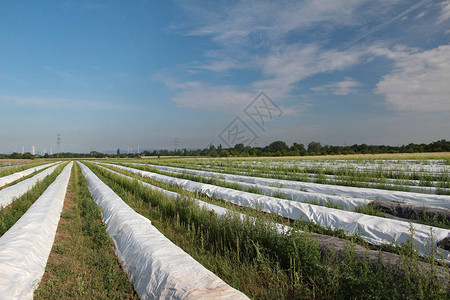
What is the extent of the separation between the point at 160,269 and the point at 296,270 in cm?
144

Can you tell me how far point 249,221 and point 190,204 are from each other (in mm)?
1651

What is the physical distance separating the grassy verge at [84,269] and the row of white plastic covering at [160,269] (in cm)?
14

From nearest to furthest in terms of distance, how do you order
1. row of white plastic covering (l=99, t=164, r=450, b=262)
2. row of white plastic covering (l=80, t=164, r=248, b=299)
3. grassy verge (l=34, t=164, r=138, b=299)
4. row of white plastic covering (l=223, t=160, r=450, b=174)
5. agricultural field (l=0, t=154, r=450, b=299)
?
1. row of white plastic covering (l=80, t=164, r=248, b=299)
2. agricultural field (l=0, t=154, r=450, b=299)
3. grassy verge (l=34, t=164, r=138, b=299)
4. row of white plastic covering (l=99, t=164, r=450, b=262)
5. row of white plastic covering (l=223, t=160, r=450, b=174)

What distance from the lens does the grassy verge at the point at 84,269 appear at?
2.41 m

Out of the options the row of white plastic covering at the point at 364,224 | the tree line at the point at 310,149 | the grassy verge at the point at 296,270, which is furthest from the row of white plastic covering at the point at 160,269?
the tree line at the point at 310,149

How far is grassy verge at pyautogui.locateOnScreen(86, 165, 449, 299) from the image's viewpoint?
187cm

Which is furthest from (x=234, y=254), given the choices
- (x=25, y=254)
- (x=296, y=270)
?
(x=25, y=254)

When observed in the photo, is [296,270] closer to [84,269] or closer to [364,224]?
[364,224]

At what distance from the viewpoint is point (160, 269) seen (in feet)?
7.29

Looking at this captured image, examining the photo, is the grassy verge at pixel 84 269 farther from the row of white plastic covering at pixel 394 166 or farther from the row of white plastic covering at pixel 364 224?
the row of white plastic covering at pixel 394 166

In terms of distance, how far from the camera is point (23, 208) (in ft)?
18.6

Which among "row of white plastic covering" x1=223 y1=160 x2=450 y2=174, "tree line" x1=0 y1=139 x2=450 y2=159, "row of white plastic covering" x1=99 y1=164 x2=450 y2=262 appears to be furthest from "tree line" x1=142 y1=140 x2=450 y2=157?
"row of white plastic covering" x1=99 y1=164 x2=450 y2=262

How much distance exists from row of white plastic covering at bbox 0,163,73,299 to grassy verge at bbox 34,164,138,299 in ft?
0.41

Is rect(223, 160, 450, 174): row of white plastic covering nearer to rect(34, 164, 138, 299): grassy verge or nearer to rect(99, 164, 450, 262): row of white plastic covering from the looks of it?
rect(99, 164, 450, 262): row of white plastic covering
